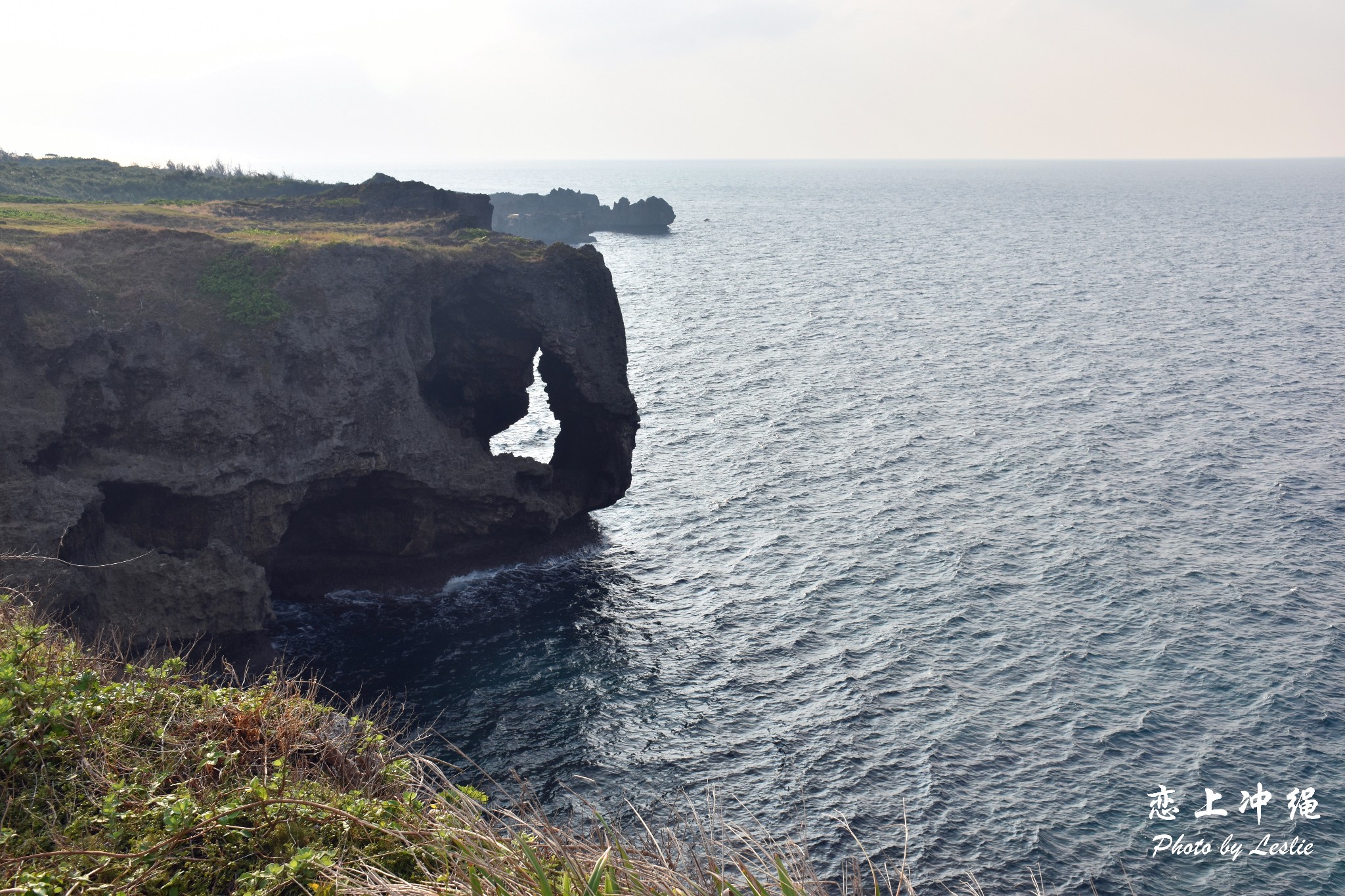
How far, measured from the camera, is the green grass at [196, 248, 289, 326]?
35.1 meters

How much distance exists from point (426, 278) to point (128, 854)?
34437 mm

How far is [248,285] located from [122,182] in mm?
47575

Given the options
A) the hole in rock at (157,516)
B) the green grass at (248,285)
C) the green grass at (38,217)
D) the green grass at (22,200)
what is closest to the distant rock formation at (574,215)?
the green grass at (22,200)

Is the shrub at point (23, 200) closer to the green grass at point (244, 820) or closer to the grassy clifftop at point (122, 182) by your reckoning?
the grassy clifftop at point (122, 182)

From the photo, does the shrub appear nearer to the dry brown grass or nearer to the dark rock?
the dark rock

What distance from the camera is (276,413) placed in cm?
3422

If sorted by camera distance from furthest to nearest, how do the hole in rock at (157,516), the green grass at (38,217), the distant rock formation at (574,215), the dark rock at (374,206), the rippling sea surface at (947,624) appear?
the distant rock formation at (574,215), the dark rock at (374,206), the green grass at (38,217), the hole in rock at (157,516), the rippling sea surface at (947,624)

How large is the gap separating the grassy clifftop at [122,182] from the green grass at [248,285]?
2905 cm

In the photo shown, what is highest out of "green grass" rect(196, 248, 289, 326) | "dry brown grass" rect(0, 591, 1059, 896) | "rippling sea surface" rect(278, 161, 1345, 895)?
"green grass" rect(196, 248, 289, 326)

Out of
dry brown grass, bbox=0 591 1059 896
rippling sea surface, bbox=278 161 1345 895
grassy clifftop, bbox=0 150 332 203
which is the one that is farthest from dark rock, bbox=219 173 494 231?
dry brown grass, bbox=0 591 1059 896

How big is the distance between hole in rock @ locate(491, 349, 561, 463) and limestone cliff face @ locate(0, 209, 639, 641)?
7887mm

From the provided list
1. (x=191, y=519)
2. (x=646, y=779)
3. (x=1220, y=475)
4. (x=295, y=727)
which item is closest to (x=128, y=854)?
(x=295, y=727)

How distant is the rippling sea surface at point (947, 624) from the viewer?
2581 centimetres

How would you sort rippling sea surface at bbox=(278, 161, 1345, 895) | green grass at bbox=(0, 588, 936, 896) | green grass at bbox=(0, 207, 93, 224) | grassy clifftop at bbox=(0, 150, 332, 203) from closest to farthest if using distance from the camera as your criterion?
green grass at bbox=(0, 588, 936, 896) < rippling sea surface at bbox=(278, 161, 1345, 895) < green grass at bbox=(0, 207, 93, 224) < grassy clifftop at bbox=(0, 150, 332, 203)
